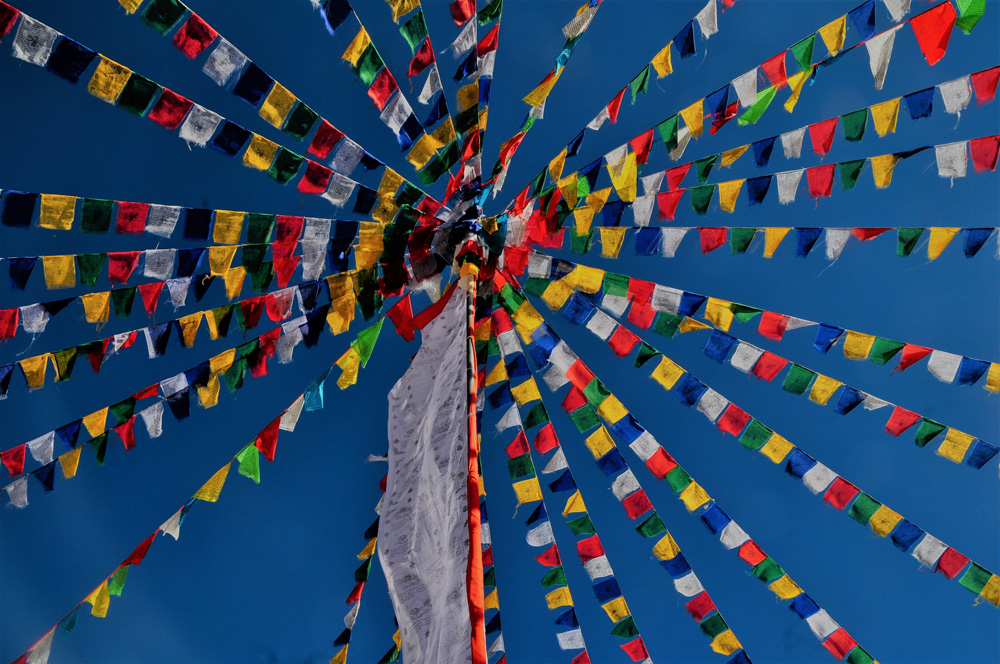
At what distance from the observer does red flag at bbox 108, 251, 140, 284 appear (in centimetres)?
436

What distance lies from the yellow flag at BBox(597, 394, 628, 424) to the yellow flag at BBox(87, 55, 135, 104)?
129 inches

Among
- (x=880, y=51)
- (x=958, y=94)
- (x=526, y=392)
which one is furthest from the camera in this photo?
(x=526, y=392)

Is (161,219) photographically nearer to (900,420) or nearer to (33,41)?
(33,41)

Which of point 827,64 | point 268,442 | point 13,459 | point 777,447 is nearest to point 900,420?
point 777,447

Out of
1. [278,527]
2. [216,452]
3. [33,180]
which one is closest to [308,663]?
[278,527]

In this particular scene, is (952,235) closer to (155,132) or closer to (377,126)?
(377,126)

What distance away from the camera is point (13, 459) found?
4.71 meters

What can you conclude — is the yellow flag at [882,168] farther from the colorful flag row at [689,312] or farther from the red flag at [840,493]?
the red flag at [840,493]

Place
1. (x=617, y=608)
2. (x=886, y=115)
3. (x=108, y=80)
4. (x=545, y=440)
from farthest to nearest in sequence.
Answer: (x=617, y=608)
(x=545, y=440)
(x=886, y=115)
(x=108, y=80)

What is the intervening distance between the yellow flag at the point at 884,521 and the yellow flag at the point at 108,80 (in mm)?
5080

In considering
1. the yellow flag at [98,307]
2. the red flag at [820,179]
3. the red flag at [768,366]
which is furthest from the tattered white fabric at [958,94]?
the yellow flag at [98,307]

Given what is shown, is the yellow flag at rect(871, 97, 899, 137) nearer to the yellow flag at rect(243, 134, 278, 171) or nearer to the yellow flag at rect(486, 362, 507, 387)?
the yellow flag at rect(486, 362, 507, 387)

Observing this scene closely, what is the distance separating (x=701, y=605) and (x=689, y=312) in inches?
83.3

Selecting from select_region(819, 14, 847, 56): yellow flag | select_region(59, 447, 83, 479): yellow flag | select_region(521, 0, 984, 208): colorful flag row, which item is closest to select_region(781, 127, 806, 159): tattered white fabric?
select_region(521, 0, 984, 208): colorful flag row
